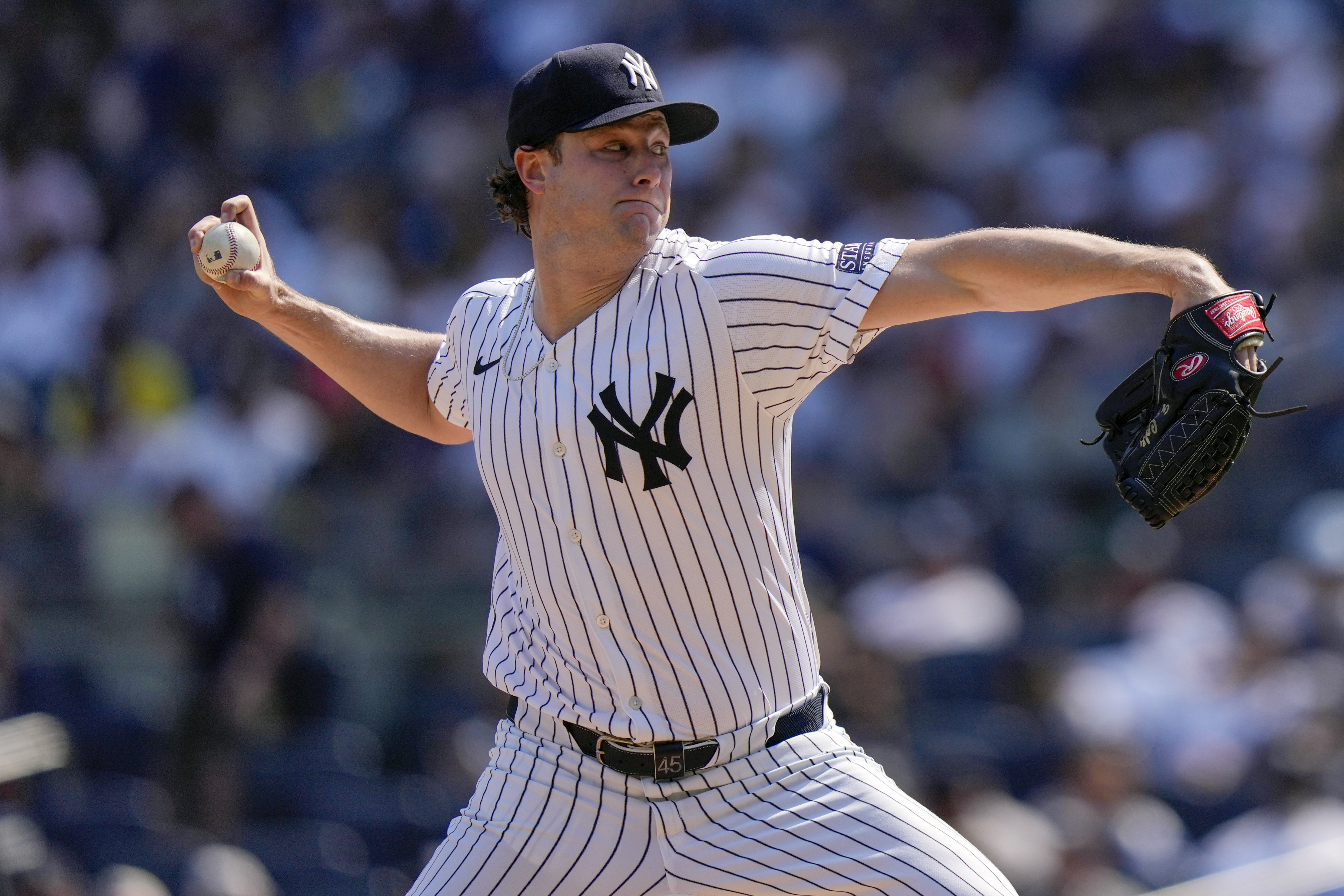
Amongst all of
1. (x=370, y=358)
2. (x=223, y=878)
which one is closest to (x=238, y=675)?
(x=223, y=878)

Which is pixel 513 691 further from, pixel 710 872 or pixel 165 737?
pixel 165 737

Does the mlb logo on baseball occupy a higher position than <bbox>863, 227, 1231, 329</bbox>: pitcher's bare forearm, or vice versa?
<bbox>863, 227, 1231, 329</bbox>: pitcher's bare forearm

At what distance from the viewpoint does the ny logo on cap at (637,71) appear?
3.06m

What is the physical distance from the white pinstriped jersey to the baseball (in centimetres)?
72

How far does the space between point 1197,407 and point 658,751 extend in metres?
1.13

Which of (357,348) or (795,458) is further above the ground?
(357,348)

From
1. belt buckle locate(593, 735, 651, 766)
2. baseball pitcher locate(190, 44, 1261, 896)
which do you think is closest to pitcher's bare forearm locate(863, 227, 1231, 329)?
baseball pitcher locate(190, 44, 1261, 896)

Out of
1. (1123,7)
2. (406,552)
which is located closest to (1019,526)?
(406,552)

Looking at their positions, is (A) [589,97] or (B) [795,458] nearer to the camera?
(A) [589,97]

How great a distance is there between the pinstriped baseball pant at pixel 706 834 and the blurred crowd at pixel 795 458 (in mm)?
2250

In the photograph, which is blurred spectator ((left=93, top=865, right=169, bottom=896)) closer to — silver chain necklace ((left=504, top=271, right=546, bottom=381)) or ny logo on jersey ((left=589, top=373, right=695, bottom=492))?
silver chain necklace ((left=504, top=271, right=546, bottom=381))

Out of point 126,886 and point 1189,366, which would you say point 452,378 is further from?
point 126,886

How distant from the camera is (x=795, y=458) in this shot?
7.96 metres

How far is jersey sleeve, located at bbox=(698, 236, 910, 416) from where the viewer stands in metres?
2.84
